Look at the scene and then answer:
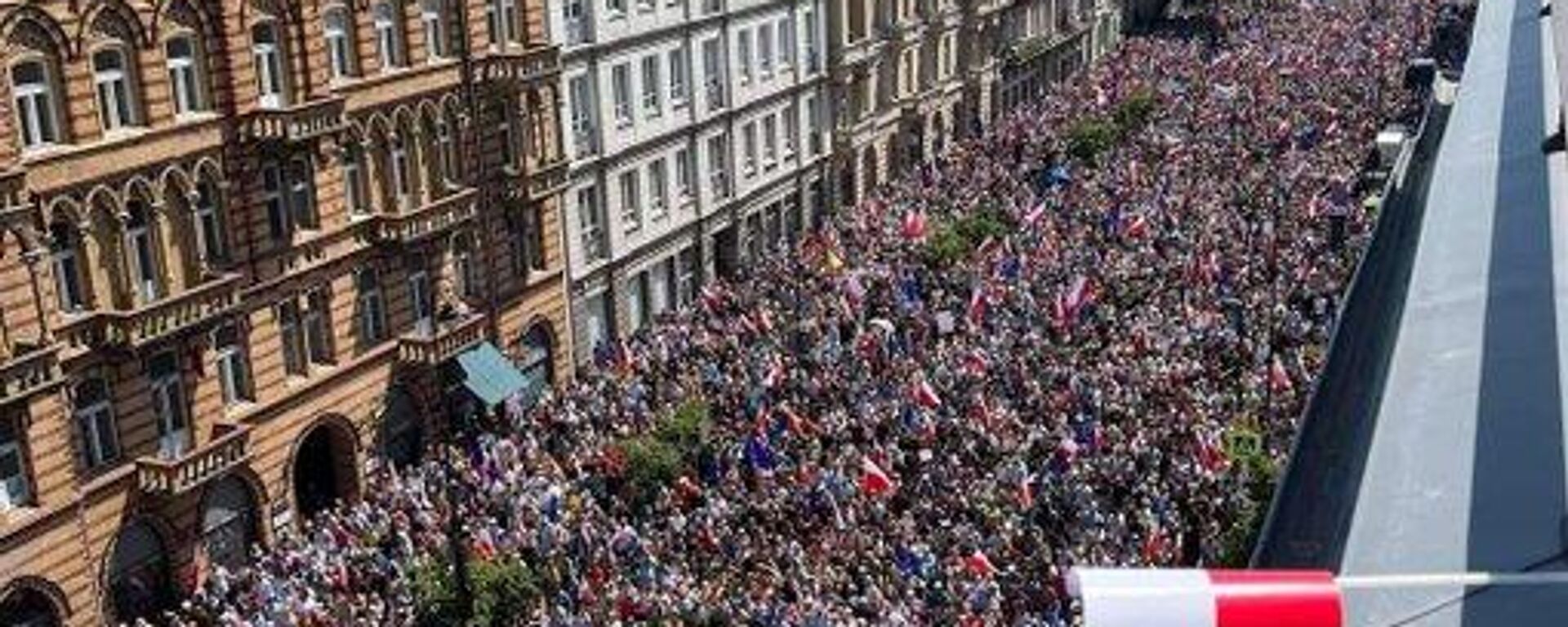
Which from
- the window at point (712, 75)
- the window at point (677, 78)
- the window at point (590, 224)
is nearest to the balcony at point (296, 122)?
the window at point (590, 224)

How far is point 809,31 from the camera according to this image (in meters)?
59.6

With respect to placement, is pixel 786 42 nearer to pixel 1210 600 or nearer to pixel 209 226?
pixel 209 226

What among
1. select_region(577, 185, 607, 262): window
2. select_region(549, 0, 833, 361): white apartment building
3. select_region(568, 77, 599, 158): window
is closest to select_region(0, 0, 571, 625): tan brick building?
select_region(568, 77, 599, 158): window

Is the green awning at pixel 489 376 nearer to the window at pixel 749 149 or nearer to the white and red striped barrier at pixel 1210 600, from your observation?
the window at pixel 749 149

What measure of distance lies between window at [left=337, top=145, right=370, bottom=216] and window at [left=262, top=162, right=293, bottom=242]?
181 centimetres

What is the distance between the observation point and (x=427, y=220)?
38.6 m

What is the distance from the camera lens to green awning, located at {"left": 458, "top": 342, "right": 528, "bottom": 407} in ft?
129

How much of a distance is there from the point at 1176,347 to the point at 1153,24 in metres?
84.8

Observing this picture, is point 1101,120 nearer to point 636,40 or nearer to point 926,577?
point 636,40

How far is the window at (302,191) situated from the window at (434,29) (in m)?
4.81

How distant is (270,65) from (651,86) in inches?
599

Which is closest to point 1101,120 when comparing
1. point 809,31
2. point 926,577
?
point 809,31

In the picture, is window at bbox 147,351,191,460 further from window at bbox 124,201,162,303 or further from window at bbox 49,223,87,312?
window at bbox 49,223,87,312

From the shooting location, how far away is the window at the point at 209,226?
32875 mm
